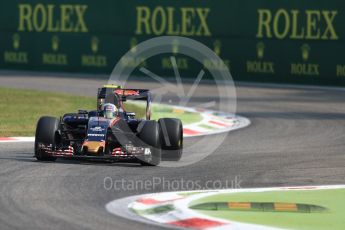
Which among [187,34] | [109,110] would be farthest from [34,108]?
[187,34]

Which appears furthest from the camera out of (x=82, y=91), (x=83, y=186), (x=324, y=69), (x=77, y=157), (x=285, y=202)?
(x=324, y=69)

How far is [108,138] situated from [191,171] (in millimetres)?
1422

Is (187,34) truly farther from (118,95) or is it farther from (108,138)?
Answer: (108,138)

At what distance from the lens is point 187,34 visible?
34.1 metres

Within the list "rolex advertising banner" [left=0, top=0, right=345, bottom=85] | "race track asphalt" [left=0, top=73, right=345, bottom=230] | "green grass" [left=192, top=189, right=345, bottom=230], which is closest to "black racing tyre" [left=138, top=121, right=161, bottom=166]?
"race track asphalt" [left=0, top=73, right=345, bottom=230]

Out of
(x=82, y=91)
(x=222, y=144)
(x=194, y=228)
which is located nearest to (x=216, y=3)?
(x=82, y=91)

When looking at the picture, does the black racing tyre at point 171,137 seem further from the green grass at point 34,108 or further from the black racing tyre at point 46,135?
the green grass at point 34,108

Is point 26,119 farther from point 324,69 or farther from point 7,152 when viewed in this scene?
point 324,69

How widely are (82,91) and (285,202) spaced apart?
61.8 ft

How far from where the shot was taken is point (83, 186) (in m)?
12.6

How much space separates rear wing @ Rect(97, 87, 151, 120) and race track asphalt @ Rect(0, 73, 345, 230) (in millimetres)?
1348

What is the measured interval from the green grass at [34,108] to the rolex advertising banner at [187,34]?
25.0 feet

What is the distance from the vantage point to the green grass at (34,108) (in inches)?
800

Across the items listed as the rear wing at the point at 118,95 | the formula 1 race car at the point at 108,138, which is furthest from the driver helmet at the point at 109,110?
the rear wing at the point at 118,95
